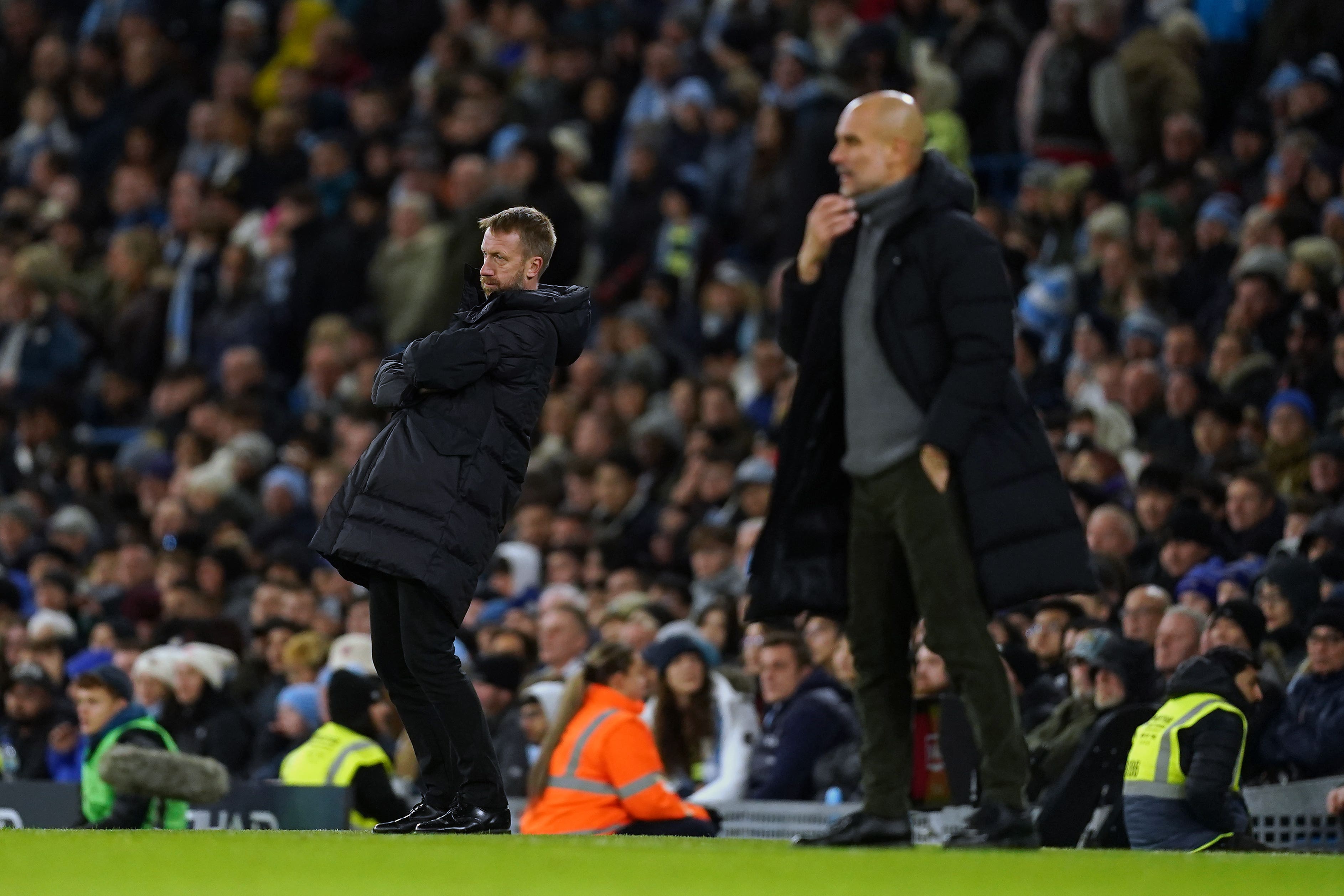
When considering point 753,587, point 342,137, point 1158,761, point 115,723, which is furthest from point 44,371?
point 753,587

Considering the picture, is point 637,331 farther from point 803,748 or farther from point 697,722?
point 803,748

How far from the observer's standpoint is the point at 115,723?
10.6m

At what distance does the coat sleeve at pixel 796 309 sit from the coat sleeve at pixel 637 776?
3.46 meters

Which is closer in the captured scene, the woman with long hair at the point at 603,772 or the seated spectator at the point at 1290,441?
the woman with long hair at the point at 603,772

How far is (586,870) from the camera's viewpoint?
5.21 meters

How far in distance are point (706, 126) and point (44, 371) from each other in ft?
18.9

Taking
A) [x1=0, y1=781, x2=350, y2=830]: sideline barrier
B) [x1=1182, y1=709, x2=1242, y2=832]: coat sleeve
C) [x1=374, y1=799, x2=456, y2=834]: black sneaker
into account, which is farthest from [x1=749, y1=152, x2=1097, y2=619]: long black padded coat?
[x1=0, y1=781, x2=350, y2=830]: sideline barrier

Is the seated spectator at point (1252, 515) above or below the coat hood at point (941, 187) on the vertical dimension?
below

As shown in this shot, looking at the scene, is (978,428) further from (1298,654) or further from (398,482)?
(1298,654)

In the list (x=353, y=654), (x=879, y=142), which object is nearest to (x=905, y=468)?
(x=879, y=142)

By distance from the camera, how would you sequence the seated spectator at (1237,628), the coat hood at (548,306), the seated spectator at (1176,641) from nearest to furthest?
the coat hood at (548,306) → the seated spectator at (1237,628) → the seated spectator at (1176,641)

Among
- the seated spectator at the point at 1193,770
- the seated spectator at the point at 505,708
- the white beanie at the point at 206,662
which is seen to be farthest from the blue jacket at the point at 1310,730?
the white beanie at the point at 206,662

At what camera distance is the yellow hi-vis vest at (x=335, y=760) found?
33.8 feet

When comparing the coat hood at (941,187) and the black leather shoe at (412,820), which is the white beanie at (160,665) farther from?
the coat hood at (941,187)
